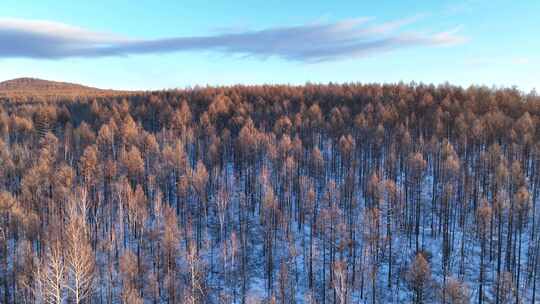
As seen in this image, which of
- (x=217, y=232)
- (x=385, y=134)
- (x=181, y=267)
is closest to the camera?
(x=181, y=267)

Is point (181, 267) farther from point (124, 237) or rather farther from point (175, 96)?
point (175, 96)

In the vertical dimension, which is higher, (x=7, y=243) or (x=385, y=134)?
(x=385, y=134)

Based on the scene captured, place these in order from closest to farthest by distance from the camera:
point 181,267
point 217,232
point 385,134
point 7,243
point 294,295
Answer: point 294,295 → point 181,267 → point 7,243 → point 217,232 → point 385,134

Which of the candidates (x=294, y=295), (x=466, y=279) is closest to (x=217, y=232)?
(x=294, y=295)

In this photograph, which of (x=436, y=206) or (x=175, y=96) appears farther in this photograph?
(x=175, y=96)

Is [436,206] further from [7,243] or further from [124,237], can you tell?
[7,243]

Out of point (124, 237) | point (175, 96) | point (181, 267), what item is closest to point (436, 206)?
point (181, 267)

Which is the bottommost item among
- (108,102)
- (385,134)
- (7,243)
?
(7,243)
